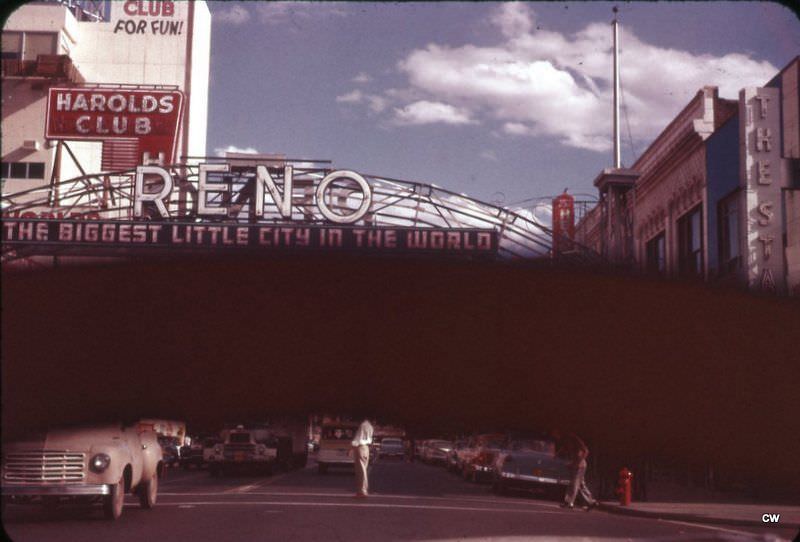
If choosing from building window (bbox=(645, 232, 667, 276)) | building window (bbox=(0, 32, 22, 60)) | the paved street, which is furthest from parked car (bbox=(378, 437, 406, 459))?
the paved street

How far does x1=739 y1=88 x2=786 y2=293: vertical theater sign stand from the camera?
728 inches

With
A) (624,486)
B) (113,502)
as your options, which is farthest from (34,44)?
(624,486)

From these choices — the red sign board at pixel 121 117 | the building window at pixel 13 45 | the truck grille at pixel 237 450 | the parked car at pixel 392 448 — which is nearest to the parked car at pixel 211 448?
the truck grille at pixel 237 450

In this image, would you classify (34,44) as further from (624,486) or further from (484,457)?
(624,486)

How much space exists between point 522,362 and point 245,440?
2619 cm

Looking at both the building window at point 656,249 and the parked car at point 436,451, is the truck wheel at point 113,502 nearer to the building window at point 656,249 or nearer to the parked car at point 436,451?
the building window at point 656,249

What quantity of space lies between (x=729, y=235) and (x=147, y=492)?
44.9ft

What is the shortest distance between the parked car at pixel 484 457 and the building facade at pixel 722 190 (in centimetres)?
589

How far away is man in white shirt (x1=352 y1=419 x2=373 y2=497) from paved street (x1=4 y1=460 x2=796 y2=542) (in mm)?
325

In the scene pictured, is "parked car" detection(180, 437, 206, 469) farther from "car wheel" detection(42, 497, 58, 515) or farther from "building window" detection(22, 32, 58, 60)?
"building window" detection(22, 32, 58, 60)

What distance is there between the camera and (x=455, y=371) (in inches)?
255

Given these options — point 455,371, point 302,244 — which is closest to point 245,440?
point 302,244

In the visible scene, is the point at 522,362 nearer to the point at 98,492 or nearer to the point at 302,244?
the point at 98,492

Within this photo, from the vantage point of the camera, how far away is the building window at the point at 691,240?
21.8m
